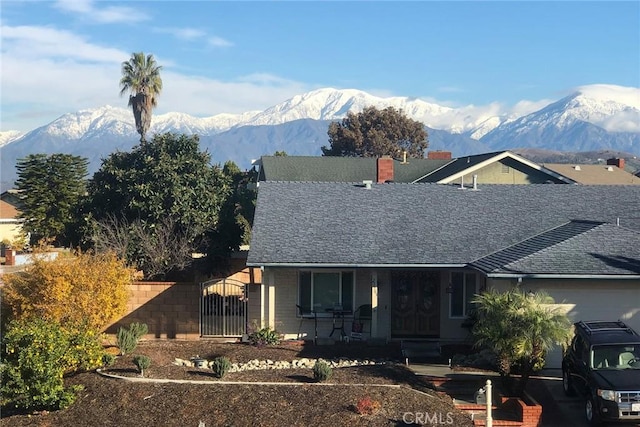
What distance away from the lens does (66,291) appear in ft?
61.0

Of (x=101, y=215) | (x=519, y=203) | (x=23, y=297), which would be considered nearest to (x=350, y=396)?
(x=23, y=297)

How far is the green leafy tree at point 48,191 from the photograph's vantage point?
4022 centimetres

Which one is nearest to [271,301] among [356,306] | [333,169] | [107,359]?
[356,306]

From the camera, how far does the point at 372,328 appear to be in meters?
21.7

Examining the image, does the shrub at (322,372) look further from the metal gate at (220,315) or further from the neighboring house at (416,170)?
the neighboring house at (416,170)

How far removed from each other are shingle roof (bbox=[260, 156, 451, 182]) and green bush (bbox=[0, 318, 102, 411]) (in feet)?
92.8

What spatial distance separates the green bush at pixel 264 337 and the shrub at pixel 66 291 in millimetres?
4078

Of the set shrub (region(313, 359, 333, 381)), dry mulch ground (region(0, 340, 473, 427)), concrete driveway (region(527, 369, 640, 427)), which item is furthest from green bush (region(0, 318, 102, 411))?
concrete driveway (region(527, 369, 640, 427))

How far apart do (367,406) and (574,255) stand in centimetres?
837

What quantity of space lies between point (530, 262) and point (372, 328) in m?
5.31

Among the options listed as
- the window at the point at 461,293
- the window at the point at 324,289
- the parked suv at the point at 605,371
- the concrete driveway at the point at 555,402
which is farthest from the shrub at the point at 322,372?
the window at the point at 461,293

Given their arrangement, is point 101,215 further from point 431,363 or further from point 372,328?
point 431,363

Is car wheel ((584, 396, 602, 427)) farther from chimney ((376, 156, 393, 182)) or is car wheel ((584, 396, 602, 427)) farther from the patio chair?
chimney ((376, 156, 393, 182))

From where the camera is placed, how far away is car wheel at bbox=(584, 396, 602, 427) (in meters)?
14.1
